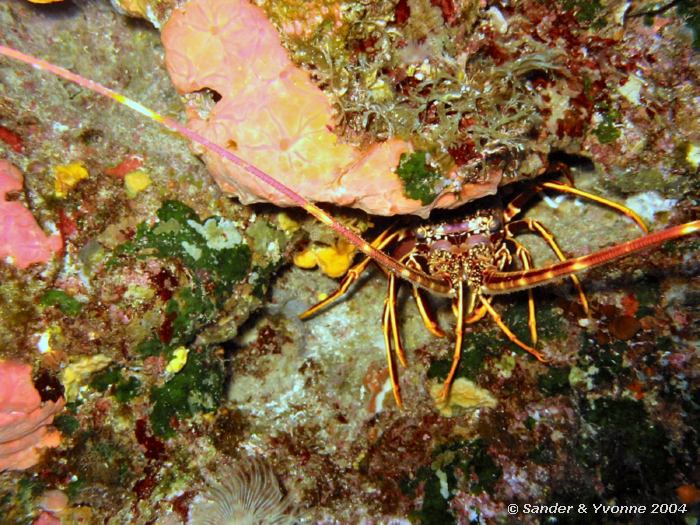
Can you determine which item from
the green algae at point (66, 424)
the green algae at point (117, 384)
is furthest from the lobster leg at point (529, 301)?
the green algae at point (66, 424)

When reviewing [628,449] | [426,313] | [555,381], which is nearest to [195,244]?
[426,313]

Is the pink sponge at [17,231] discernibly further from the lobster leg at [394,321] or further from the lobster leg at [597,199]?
the lobster leg at [597,199]

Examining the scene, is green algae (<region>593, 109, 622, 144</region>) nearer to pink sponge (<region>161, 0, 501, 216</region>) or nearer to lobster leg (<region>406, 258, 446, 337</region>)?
pink sponge (<region>161, 0, 501, 216</region>)

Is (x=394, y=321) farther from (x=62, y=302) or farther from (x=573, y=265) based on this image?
(x=62, y=302)

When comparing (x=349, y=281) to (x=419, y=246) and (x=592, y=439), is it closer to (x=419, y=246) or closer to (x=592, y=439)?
(x=419, y=246)

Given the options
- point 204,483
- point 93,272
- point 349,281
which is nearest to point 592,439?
point 349,281

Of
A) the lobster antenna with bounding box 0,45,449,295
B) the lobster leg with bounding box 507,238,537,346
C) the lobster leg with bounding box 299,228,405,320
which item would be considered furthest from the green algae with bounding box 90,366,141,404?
the lobster leg with bounding box 507,238,537,346

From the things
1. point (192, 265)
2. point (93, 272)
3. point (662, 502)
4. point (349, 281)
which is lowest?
point (662, 502)
